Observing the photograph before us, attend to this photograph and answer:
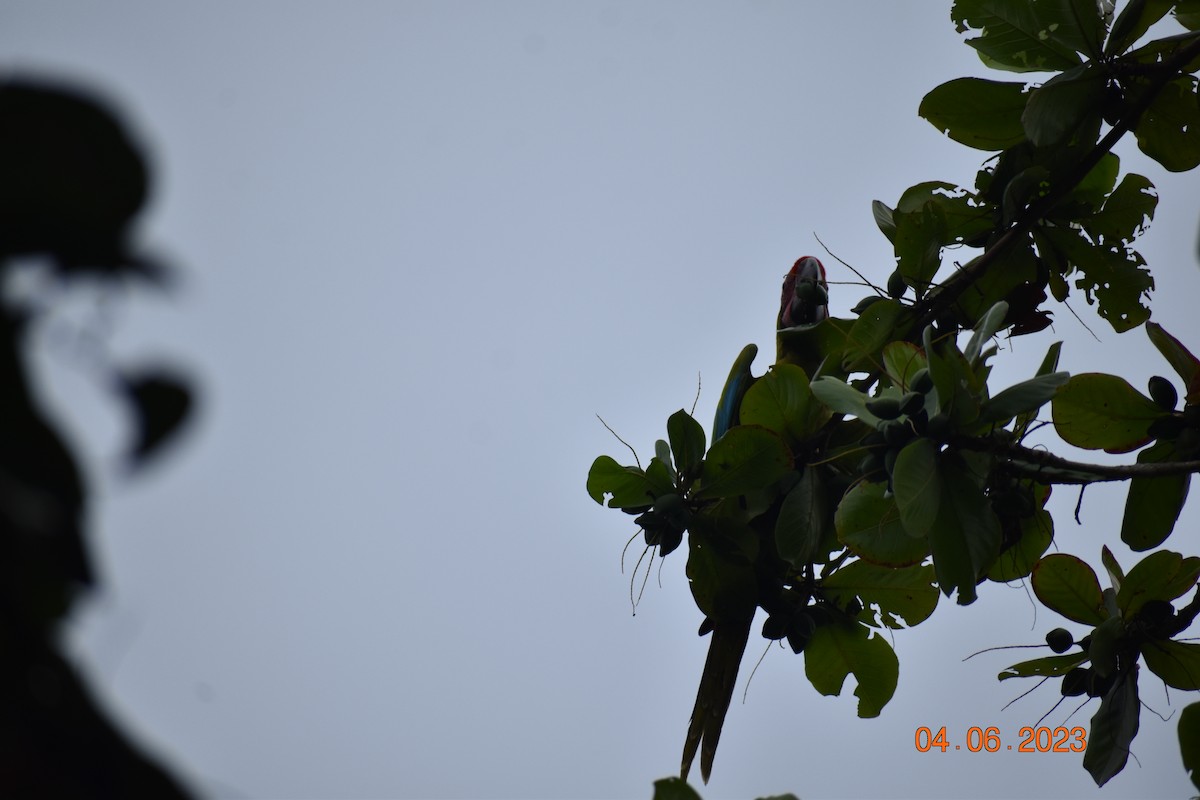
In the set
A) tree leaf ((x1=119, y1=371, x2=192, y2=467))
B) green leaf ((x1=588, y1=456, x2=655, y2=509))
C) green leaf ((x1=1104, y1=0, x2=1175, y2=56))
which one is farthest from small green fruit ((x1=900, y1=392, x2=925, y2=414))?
tree leaf ((x1=119, y1=371, x2=192, y2=467))

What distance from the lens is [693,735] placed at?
270cm

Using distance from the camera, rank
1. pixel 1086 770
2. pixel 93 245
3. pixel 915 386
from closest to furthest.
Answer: pixel 93 245, pixel 915 386, pixel 1086 770

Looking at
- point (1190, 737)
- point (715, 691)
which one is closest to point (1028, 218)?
point (1190, 737)

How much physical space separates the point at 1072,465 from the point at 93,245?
204 centimetres

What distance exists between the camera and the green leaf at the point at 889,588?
8.55 ft

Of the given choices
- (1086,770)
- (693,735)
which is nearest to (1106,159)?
(1086,770)

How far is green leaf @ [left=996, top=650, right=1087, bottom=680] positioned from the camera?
2.41m

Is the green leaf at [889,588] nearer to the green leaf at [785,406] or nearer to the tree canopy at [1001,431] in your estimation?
the tree canopy at [1001,431]

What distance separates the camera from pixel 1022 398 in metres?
1.95

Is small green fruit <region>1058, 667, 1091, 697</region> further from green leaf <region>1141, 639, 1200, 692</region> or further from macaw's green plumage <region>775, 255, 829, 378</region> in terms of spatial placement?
macaw's green plumage <region>775, 255, 829, 378</region>

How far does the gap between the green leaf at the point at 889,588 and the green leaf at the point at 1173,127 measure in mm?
1409

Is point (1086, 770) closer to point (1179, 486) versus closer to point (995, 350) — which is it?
point (1179, 486)

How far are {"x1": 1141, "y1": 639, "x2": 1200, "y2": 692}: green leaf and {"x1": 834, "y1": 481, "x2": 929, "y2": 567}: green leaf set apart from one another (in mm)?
755

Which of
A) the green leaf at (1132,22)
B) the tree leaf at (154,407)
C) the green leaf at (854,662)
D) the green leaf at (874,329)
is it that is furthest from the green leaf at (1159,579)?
the tree leaf at (154,407)
